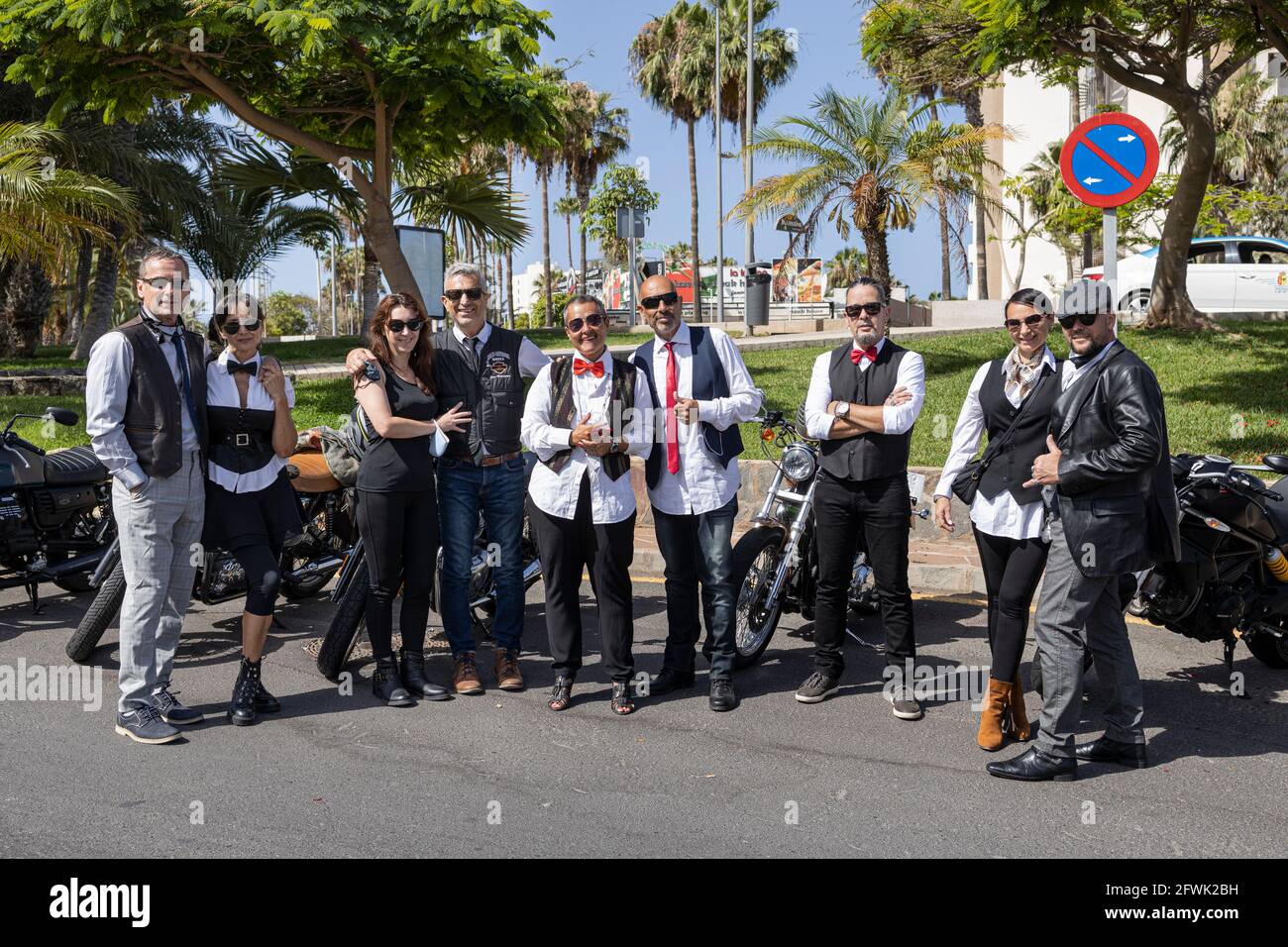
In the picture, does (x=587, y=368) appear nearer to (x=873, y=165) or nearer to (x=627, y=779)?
(x=627, y=779)

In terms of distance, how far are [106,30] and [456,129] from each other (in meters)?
3.72

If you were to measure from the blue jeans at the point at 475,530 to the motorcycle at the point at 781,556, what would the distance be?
43.7 inches

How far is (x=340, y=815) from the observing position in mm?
4102

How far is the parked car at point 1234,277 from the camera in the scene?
18.8 metres

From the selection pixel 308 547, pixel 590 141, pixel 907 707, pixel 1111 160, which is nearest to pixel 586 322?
pixel 907 707

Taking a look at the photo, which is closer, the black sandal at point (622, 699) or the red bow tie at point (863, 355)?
the black sandal at point (622, 699)

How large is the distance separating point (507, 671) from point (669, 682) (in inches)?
31.5

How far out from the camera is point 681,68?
45.2 meters

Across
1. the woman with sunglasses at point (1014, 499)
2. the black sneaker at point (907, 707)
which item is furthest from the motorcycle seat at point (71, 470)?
the woman with sunglasses at point (1014, 499)

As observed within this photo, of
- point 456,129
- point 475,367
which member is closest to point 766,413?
point 475,367

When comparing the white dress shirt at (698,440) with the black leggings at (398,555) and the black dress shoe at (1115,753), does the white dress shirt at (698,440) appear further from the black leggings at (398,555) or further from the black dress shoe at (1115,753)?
the black dress shoe at (1115,753)

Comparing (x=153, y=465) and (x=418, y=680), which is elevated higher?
(x=153, y=465)

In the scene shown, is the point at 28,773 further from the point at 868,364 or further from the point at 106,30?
the point at 106,30
